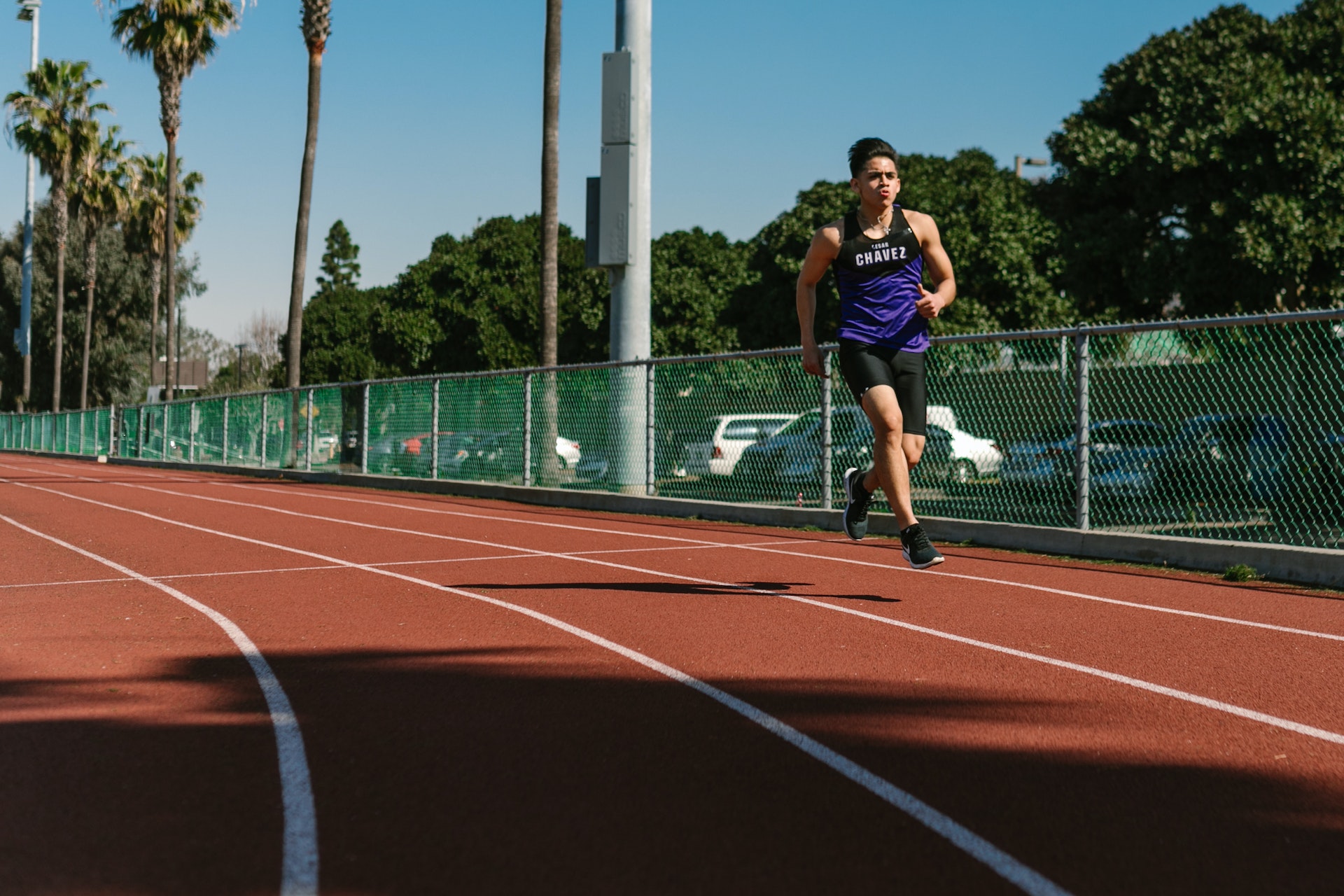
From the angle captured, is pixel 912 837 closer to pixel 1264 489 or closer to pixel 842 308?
pixel 842 308

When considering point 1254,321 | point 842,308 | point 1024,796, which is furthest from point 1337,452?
point 1024,796

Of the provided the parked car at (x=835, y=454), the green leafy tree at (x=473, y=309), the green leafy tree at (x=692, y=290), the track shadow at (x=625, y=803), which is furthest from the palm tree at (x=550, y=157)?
the green leafy tree at (x=473, y=309)

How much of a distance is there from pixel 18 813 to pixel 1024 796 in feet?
8.68

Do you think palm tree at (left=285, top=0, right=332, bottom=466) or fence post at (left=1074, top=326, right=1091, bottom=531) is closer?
fence post at (left=1074, top=326, right=1091, bottom=531)

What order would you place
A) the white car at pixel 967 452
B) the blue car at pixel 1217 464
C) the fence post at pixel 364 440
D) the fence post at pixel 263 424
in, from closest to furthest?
the blue car at pixel 1217 464 < the white car at pixel 967 452 < the fence post at pixel 364 440 < the fence post at pixel 263 424

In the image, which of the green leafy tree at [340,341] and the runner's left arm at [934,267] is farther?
the green leafy tree at [340,341]

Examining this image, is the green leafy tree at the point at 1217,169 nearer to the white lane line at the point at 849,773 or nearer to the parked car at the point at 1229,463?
the parked car at the point at 1229,463

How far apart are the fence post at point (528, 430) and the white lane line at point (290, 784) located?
9871 mm

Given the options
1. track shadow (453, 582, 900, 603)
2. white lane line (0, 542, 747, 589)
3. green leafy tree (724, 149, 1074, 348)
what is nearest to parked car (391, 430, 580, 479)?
white lane line (0, 542, 747, 589)

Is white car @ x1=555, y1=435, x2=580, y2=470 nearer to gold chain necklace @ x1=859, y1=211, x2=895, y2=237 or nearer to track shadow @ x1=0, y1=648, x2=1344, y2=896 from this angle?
gold chain necklace @ x1=859, y1=211, x2=895, y2=237

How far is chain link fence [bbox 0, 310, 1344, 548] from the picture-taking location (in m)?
8.78

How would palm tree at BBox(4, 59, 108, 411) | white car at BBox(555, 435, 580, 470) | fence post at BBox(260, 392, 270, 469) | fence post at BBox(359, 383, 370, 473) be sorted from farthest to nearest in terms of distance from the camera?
palm tree at BBox(4, 59, 108, 411) < fence post at BBox(260, 392, 270, 469) < fence post at BBox(359, 383, 370, 473) < white car at BBox(555, 435, 580, 470)

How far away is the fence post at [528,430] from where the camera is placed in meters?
15.8

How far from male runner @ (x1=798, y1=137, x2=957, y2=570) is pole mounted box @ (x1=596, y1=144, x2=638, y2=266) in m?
9.74
